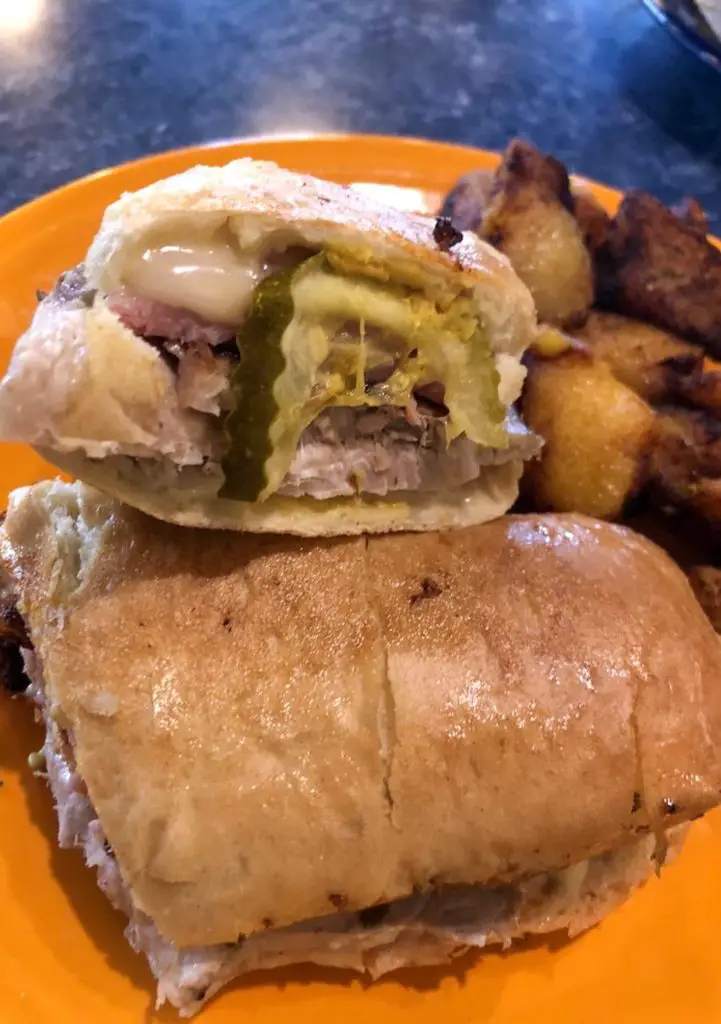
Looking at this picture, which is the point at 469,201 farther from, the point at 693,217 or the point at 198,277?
the point at 198,277

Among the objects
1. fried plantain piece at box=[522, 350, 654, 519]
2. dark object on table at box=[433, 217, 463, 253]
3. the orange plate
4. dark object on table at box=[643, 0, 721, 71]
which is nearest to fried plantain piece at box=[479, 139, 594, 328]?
fried plantain piece at box=[522, 350, 654, 519]

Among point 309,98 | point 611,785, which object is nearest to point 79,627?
point 611,785

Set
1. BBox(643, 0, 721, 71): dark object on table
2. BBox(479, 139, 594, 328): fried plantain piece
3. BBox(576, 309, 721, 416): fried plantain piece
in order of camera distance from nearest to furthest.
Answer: BBox(576, 309, 721, 416): fried plantain piece, BBox(479, 139, 594, 328): fried plantain piece, BBox(643, 0, 721, 71): dark object on table

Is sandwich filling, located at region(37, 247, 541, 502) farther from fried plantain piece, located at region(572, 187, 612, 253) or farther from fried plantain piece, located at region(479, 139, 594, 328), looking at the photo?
fried plantain piece, located at region(572, 187, 612, 253)

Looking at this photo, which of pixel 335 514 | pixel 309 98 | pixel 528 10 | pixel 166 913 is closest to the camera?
pixel 166 913

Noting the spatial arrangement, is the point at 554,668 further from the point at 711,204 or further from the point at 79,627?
the point at 711,204

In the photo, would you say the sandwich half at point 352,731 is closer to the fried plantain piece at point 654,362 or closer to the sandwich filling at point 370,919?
the sandwich filling at point 370,919
